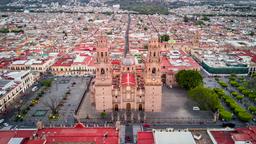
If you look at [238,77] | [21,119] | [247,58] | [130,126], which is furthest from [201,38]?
[21,119]

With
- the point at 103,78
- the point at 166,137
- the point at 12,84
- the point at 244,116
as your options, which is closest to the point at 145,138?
the point at 166,137

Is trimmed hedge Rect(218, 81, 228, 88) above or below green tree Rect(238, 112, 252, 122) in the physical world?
above

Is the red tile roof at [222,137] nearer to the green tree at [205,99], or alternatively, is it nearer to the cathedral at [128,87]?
the green tree at [205,99]

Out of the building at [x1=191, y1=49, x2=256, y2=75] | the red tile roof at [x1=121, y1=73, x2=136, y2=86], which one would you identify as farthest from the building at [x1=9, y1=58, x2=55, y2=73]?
the building at [x1=191, y1=49, x2=256, y2=75]

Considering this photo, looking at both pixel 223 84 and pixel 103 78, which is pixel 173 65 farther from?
pixel 103 78

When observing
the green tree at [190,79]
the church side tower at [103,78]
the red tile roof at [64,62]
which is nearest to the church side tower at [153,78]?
the church side tower at [103,78]

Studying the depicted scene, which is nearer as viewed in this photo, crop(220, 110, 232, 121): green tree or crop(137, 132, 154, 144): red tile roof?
crop(137, 132, 154, 144): red tile roof

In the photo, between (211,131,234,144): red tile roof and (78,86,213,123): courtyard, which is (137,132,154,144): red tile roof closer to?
(211,131,234,144): red tile roof
